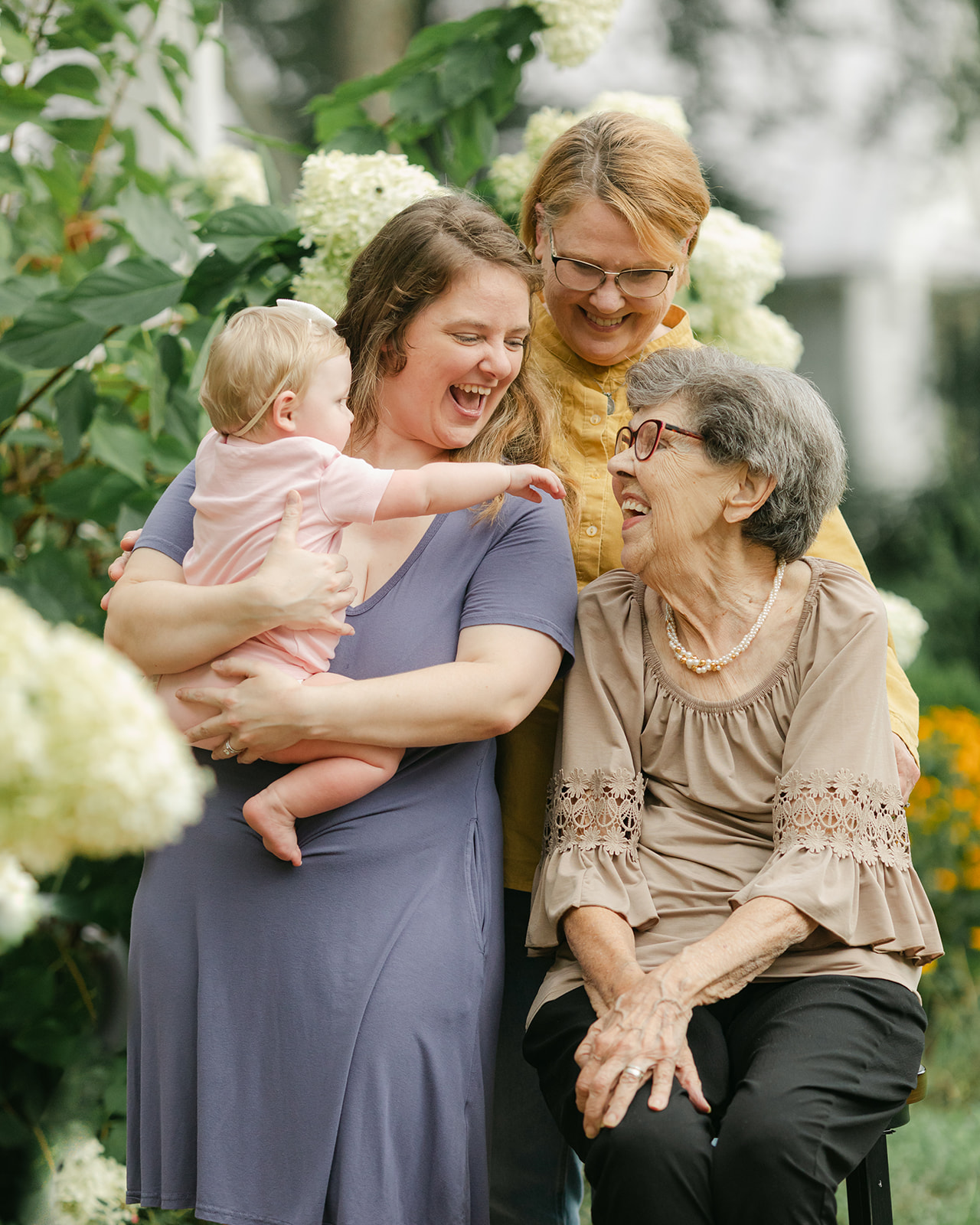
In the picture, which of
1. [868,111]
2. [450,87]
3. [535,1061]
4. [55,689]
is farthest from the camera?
[868,111]

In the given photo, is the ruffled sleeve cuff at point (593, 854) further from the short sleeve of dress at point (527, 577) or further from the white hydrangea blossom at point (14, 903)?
the white hydrangea blossom at point (14, 903)

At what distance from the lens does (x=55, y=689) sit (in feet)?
2.04

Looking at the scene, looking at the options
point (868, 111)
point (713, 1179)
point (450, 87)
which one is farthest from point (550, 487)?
point (868, 111)

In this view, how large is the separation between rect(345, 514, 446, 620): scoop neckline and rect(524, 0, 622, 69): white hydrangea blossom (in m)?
1.26

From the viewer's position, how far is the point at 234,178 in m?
3.29

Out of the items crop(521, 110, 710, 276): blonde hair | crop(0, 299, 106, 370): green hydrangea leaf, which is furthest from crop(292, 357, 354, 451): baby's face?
crop(0, 299, 106, 370): green hydrangea leaf

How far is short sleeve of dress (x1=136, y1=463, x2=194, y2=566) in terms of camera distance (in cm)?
182

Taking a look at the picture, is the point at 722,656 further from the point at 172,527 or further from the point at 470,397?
the point at 172,527

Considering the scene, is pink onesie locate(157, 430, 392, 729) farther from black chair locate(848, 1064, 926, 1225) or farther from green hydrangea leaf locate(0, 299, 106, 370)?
black chair locate(848, 1064, 926, 1225)

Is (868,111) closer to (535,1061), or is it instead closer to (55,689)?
(535,1061)

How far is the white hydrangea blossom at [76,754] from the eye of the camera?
0.61m

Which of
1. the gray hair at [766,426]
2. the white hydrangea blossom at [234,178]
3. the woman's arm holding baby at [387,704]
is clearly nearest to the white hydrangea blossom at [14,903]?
the woman's arm holding baby at [387,704]

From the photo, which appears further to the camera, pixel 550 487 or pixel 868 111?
pixel 868 111

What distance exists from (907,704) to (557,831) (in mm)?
702
